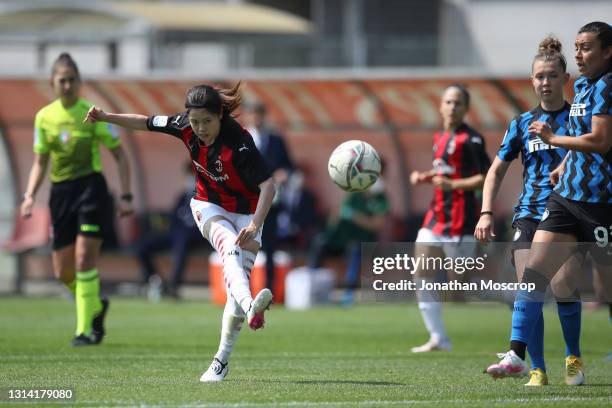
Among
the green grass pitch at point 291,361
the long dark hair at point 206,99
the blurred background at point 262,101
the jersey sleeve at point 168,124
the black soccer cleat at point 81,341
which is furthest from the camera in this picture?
the blurred background at point 262,101

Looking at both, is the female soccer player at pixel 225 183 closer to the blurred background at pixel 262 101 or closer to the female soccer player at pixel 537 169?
the female soccer player at pixel 537 169

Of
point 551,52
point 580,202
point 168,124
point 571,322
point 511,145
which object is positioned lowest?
point 571,322

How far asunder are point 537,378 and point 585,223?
1.17 metres

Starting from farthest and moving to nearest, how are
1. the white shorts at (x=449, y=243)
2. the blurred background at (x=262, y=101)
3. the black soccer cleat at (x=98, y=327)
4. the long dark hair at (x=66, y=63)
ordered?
the blurred background at (x=262, y=101), the white shorts at (x=449, y=243), the black soccer cleat at (x=98, y=327), the long dark hair at (x=66, y=63)

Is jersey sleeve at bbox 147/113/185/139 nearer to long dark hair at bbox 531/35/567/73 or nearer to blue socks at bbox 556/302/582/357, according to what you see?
long dark hair at bbox 531/35/567/73

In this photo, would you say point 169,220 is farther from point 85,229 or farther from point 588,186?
point 588,186

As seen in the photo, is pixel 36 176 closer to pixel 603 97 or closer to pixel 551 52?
pixel 551 52

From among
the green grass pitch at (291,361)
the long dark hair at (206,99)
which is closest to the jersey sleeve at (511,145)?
the green grass pitch at (291,361)

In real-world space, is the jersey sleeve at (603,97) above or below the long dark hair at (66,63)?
below

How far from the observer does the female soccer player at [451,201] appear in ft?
36.1

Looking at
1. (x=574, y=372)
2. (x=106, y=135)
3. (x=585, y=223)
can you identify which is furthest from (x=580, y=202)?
(x=106, y=135)

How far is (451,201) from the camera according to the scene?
1120 centimetres

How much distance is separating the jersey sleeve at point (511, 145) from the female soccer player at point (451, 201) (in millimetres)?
2717

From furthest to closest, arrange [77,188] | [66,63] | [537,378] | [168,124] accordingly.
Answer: [77,188]
[66,63]
[168,124]
[537,378]
